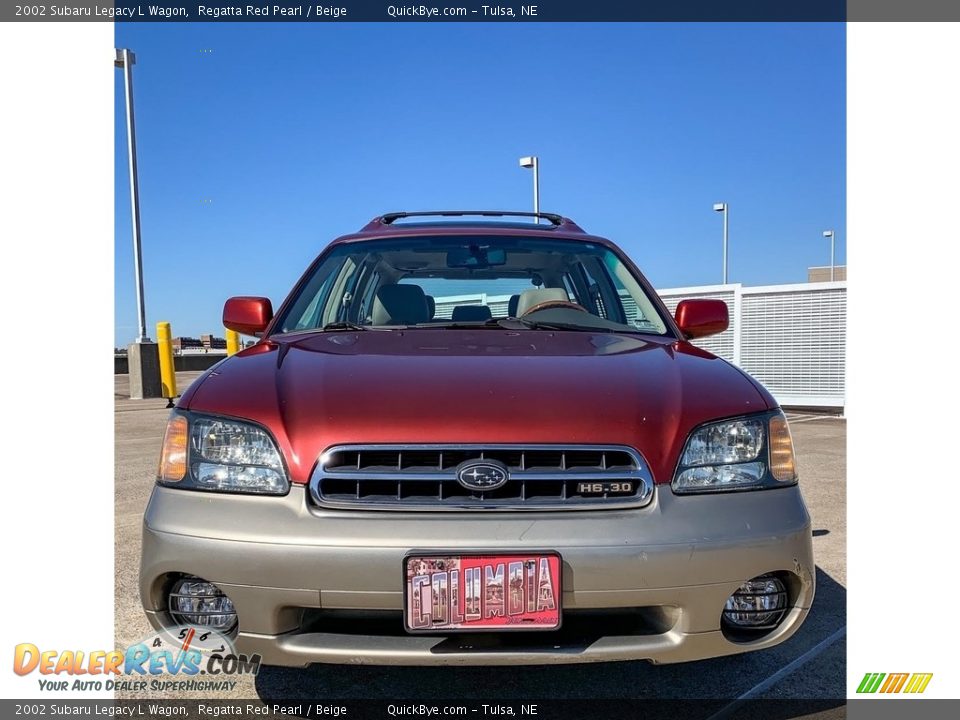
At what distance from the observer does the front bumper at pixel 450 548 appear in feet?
6.10

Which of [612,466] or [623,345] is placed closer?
[612,466]

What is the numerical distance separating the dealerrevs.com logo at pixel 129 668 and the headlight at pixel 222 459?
1.51ft

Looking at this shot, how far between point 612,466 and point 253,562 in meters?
0.92

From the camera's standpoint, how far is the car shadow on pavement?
2.41 m

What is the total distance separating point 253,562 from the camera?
6.18 ft

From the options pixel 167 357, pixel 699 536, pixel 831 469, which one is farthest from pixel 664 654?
pixel 167 357

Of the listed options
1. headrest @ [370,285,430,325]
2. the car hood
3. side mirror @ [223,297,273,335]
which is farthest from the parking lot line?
side mirror @ [223,297,273,335]

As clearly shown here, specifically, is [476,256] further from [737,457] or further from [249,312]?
[737,457]

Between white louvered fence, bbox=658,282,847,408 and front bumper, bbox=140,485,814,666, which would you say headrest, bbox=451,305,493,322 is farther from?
white louvered fence, bbox=658,282,847,408

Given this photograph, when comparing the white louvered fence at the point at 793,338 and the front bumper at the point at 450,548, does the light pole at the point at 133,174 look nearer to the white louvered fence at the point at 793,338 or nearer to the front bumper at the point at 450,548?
the white louvered fence at the point at 793,338

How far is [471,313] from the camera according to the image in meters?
3.22

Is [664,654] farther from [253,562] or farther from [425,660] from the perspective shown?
[253,562]
